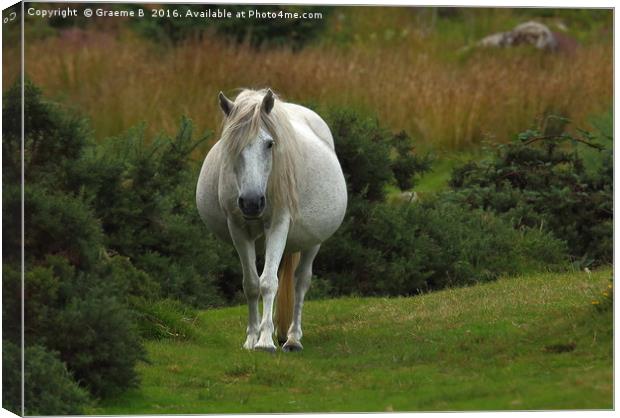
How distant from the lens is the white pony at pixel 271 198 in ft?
32.2

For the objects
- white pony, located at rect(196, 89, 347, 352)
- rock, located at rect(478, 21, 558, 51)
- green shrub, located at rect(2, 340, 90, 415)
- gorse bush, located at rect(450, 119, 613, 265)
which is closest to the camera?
green shrub, located at rect(2, 340, 90, 415)

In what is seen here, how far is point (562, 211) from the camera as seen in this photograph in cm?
1606

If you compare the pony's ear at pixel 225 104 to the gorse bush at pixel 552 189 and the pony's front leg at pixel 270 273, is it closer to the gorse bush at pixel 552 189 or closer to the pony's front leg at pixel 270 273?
the pony's front leg at pixel 270 273

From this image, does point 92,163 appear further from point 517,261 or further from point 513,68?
point 513,68

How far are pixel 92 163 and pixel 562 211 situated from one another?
5918 millimetres

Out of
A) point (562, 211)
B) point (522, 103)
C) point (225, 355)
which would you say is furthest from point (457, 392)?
point (522, 103)

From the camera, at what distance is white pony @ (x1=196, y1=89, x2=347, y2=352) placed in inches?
387

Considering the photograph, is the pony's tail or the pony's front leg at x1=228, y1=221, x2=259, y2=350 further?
the pony's tail

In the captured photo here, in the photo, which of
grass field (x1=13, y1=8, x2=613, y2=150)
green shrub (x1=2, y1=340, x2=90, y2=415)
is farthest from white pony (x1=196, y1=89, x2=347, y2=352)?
grass field (x1=13, y1=8, x2=613, y2=150)

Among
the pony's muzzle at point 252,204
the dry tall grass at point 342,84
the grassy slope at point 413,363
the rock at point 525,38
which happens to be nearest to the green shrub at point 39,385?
the grassy slope at point 413,363

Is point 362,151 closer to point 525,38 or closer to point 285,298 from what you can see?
point 285,298

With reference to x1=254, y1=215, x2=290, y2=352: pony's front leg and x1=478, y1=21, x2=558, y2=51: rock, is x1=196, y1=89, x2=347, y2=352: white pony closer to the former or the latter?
x1=254, y1=215, x2=290, y2=352: pony's front leg

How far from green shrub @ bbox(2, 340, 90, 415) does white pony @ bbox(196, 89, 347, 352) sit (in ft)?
6.89

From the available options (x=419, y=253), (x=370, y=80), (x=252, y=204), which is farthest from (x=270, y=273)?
(x=370, y=80)
